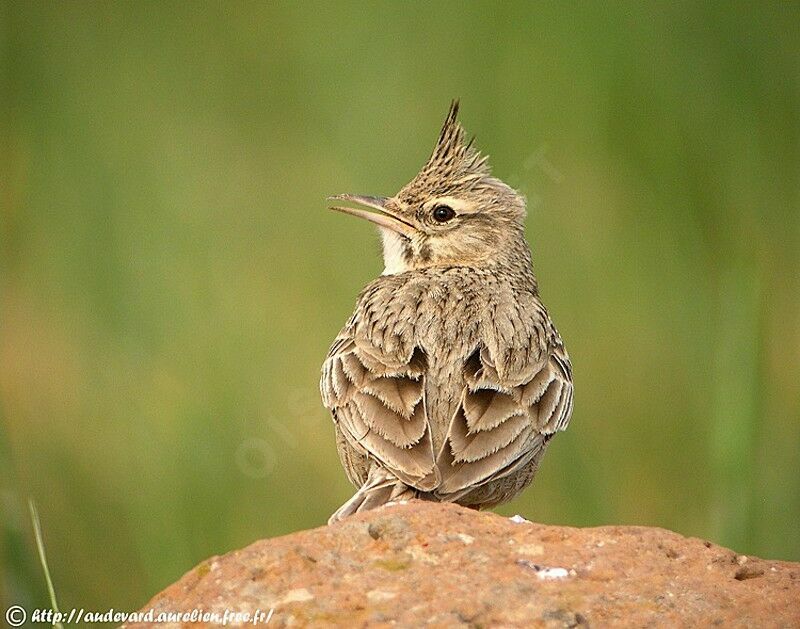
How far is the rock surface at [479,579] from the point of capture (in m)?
3.93

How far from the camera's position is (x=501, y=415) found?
5.66 metres

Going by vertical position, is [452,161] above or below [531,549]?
above

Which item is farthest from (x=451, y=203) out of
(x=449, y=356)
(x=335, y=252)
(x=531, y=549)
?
(x=531, y=549)

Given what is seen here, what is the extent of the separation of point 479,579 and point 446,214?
128 inches

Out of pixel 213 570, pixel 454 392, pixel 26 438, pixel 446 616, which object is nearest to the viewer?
pixel 446 616

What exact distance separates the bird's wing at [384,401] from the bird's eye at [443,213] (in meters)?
1.01

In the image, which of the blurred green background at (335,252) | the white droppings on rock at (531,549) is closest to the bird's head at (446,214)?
the blurred green background at (335,252)

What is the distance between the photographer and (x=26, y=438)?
7.83 m

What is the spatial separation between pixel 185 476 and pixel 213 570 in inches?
112

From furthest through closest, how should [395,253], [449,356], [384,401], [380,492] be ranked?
[395,253]
[449,356]
[384,401]
[380,492]

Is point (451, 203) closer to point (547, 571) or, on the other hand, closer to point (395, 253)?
point (395, 253)

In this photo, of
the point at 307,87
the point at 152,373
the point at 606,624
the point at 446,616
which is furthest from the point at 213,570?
the point at 307,87

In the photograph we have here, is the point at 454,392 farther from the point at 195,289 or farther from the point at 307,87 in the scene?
the point at 307,87

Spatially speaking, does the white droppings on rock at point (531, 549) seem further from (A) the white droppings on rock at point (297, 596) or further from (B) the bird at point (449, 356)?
(B) the bird at point (449, 356)
